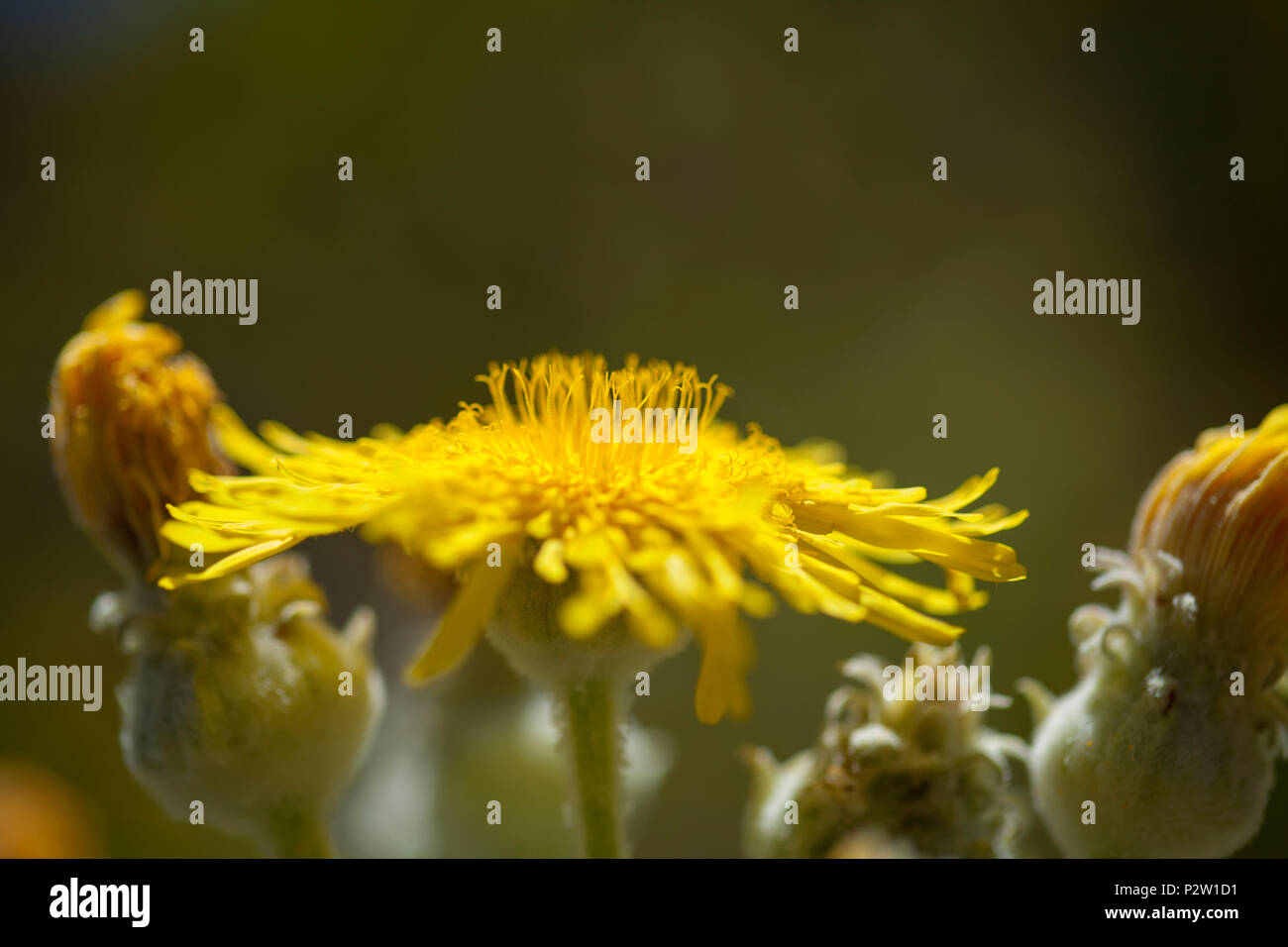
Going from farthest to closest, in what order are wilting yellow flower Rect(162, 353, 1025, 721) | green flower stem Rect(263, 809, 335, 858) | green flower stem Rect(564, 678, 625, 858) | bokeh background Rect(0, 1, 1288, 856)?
bokeh background Rect(0, 1, 1288, 856), green flower stem Rect(263, 809, 335, 858), green flower stem Rect(564, 678, 625, 858), wilting yellow flower Rect(162, 353, 1025, 721)

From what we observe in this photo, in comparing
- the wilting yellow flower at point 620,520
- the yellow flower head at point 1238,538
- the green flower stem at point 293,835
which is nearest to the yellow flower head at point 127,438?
the wilting yellow flower at point 620,520

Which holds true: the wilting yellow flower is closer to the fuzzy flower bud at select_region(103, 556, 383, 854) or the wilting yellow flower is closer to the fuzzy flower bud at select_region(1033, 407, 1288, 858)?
the fuzzy flower bud at select_region(103, 556, 383, 854)

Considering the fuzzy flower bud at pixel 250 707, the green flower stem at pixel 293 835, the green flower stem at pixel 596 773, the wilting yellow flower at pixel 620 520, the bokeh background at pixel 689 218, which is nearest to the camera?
the wilting yellow flower at pixel 620 520

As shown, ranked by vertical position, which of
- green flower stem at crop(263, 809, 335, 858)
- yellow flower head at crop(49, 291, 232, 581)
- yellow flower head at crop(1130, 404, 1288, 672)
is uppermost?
yellow flower head at crop(49, 291, 232, 581)

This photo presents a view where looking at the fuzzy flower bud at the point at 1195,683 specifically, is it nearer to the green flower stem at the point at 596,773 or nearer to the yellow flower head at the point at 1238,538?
the yellow flower head at the point at 1238,538

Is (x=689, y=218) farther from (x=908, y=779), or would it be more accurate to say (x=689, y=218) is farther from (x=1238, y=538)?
(x=908, y=779)

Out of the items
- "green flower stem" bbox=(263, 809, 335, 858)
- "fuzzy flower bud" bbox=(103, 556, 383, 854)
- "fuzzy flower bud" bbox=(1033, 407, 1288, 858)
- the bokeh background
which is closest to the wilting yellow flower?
"fuzzy flower bud" bbox=(103, 556, 383, 854)
